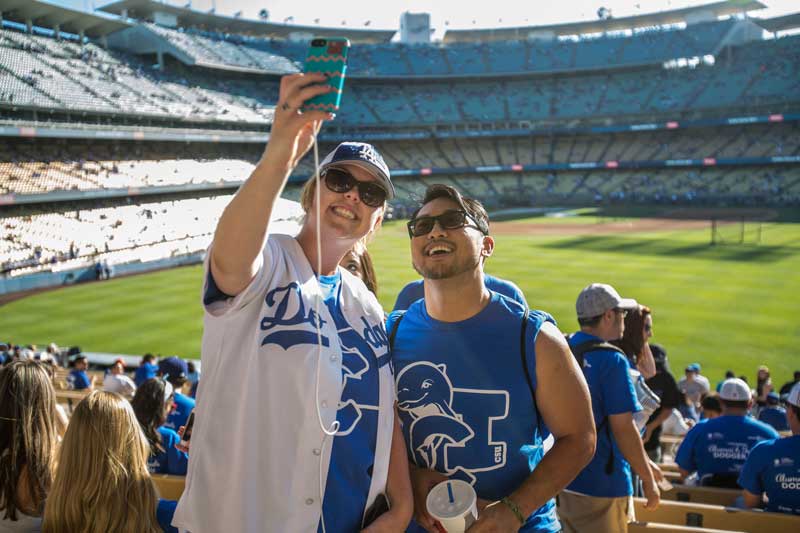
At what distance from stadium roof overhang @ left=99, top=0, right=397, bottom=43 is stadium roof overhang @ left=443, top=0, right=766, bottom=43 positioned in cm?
1027

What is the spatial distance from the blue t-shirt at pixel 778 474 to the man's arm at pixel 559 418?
253 cm

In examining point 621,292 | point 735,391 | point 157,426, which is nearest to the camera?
point 157,426

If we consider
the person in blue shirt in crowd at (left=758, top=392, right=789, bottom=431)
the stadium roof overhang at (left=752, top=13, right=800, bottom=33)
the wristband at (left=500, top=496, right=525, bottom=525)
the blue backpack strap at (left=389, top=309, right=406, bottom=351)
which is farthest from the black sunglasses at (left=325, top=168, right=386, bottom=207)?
the stadium roof overhang at (left=752, top=13, right=800, bottom=33)

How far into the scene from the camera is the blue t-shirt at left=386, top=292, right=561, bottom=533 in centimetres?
279

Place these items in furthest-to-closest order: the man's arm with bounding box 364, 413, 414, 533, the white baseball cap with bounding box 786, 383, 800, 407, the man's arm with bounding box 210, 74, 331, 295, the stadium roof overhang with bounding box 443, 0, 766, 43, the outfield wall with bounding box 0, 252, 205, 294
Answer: the stadium roof overhang with bounding box 443, 0, 766, 43
the outfield wall with bounding box 0, 252, 205, 294
the white baseball cap with bounding box 786, 383, 800, 407
the man's arm with bounding box 364, 413, 414, 533
the man's arm with bounding box 210, 74, 331, 295

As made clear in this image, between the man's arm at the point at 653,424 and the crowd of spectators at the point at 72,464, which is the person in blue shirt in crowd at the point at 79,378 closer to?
the crowd of spectators at the point at 72,464

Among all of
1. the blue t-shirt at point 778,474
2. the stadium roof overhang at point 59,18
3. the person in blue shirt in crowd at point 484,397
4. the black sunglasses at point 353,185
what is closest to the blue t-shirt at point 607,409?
the blue t-shirt at point 778,474

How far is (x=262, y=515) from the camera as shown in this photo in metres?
2.25

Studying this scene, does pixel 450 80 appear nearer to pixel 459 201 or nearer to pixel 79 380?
pixel 79 380

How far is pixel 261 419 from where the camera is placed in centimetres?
224

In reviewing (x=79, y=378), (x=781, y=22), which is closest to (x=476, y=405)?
(x=79, y=378)

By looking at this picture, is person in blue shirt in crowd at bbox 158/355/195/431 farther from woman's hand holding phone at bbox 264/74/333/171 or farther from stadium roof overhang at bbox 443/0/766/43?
stadium roof overhang at bbox 443/0/766/43

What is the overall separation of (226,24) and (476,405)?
6910 cm

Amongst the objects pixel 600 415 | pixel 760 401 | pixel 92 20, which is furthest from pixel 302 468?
pixel 92 20
